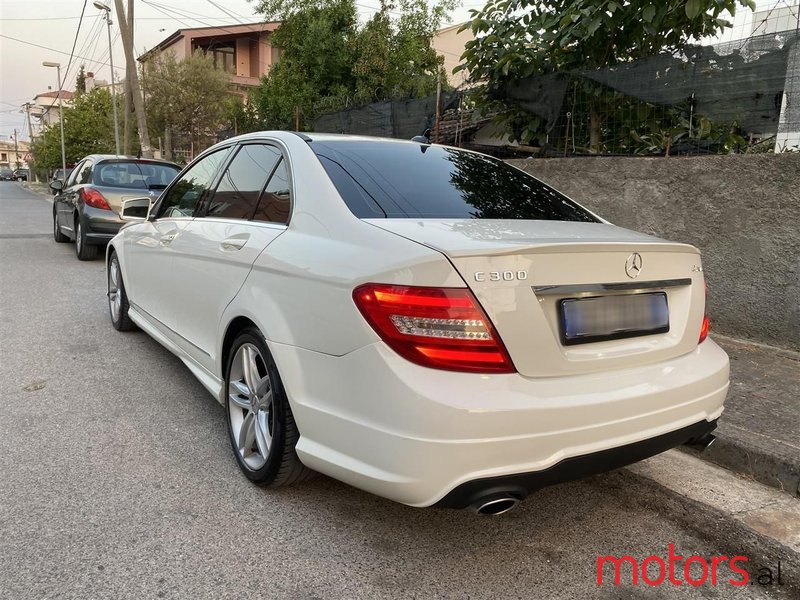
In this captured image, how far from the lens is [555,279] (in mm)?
2029

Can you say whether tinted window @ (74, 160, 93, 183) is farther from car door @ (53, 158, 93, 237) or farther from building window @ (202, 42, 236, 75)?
building window @ (202, 42, 236, 75)

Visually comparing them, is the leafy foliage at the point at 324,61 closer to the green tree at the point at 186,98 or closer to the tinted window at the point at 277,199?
the green tree at the point at 186,98

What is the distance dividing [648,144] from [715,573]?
172 inches

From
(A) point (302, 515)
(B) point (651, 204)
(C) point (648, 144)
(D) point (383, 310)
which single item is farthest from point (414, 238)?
(C) point (648, 144)

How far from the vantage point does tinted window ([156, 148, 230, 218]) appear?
12.3ft

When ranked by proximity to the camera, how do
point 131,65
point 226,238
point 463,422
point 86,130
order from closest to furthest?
point 463,422
point 226,238
point 131,65
point 86,130

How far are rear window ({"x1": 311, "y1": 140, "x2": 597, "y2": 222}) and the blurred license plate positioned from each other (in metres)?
0.64

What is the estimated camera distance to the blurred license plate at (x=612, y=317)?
6.79 feet

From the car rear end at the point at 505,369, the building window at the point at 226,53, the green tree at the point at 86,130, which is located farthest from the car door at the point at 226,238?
the building window at the point at 226,53

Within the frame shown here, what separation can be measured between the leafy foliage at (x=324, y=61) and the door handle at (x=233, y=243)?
545 inches

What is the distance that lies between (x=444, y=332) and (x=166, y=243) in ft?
8.49

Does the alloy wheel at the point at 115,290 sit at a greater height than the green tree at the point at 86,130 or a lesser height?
lesser

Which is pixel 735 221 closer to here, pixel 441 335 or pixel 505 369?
pixel 505 369

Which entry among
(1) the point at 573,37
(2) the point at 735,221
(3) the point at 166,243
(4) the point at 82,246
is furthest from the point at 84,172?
(2) the point at 735,221
